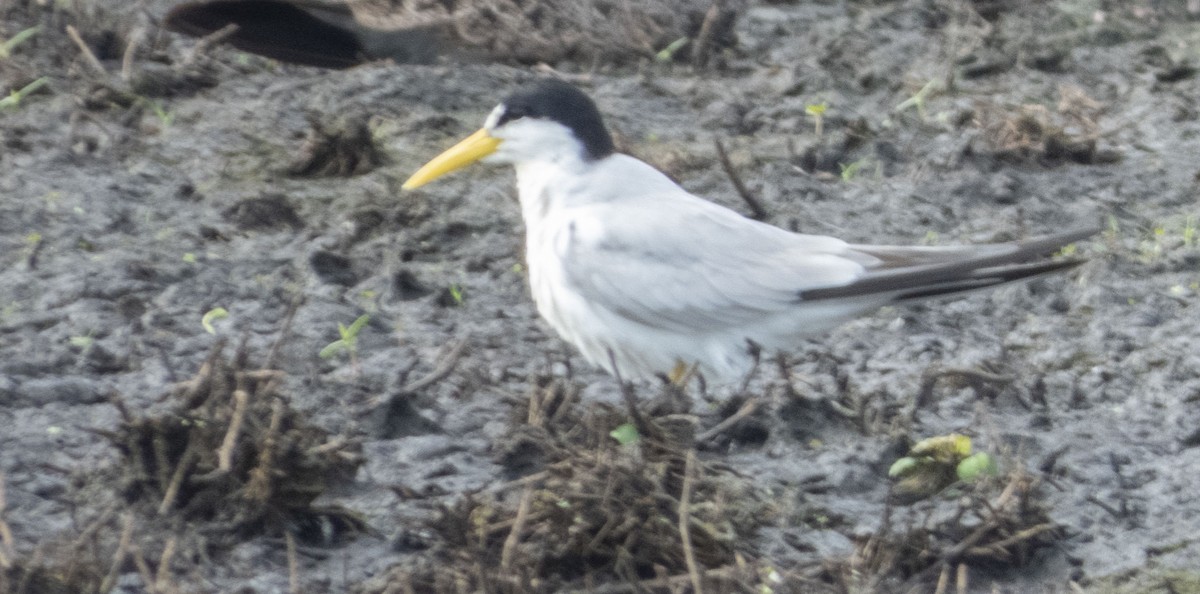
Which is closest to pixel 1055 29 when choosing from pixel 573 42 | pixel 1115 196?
pixel 1115 196

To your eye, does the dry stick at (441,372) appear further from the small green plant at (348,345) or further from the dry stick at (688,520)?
the dry stick at (688,520)

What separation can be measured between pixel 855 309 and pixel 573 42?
9.48ft

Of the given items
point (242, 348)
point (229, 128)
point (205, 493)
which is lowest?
point (229, 128)

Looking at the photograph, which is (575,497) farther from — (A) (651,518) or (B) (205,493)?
(B) (205,493)

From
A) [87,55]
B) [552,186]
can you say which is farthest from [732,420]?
[87,55]

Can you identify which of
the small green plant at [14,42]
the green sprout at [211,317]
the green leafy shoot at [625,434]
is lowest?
the small green plant at [14,42]

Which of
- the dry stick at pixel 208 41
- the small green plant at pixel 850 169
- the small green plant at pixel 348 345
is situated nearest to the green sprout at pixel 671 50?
the small green plant at pixel 850 169

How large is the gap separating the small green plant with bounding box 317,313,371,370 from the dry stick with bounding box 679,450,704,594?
123 cm

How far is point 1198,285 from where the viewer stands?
5.24 m

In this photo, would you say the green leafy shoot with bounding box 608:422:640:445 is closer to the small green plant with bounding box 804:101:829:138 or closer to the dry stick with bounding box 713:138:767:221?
the dry stick with bounding box 713:138:767:221

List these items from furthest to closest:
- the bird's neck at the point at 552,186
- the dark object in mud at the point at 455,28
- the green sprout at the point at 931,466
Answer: the dark object in mud at the point at 455,28 < the bird's neck at the point at 552,186 < the green sprout at the point at 931,466

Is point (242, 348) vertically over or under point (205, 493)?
over

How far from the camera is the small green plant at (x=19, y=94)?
6277mm

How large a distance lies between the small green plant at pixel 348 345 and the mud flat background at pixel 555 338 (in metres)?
0.05
